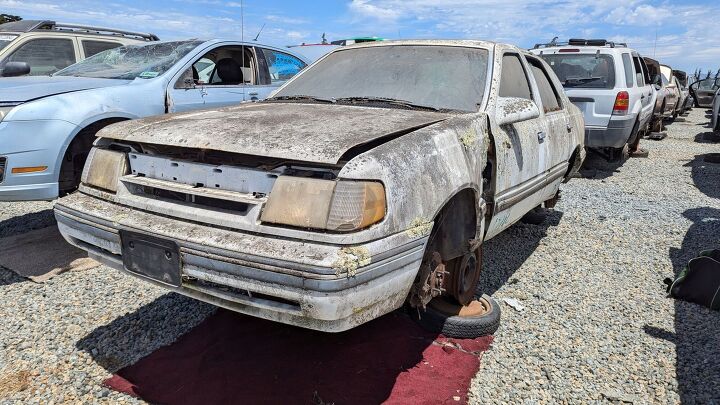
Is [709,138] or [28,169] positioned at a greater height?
[28,169]

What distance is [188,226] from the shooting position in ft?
7.11

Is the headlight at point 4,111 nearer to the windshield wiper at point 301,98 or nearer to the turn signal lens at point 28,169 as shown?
the turn signal lens at point 28,169

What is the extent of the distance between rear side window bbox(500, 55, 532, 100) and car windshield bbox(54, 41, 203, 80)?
10.4ft

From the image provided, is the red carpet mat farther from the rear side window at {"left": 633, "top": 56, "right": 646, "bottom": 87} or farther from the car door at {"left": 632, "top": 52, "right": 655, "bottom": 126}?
the rear side window at {"left": 633, "top": 56, "right": 646, "bottom": 87}

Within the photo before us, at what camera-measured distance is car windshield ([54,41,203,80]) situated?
16.1ft

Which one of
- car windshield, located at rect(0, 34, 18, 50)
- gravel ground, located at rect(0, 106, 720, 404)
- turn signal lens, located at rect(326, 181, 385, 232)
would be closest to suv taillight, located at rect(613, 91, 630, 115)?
gravel ground, located at rect(0, 106, 720, 404)

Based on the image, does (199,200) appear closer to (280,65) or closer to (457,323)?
(457,323)

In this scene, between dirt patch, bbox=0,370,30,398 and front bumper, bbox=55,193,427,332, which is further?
dirt patch, bbox=0,370,30,398

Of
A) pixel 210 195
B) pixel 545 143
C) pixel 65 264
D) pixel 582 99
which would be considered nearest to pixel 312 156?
pixel 210 195

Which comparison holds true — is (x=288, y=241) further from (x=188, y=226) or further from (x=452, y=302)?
(x=452, y=302)

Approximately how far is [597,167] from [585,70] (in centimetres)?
191

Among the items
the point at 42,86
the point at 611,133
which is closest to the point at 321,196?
the point at 42,86

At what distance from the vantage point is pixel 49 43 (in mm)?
6434

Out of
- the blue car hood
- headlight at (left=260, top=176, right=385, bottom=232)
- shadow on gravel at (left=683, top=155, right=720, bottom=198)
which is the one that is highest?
the blue car hood
